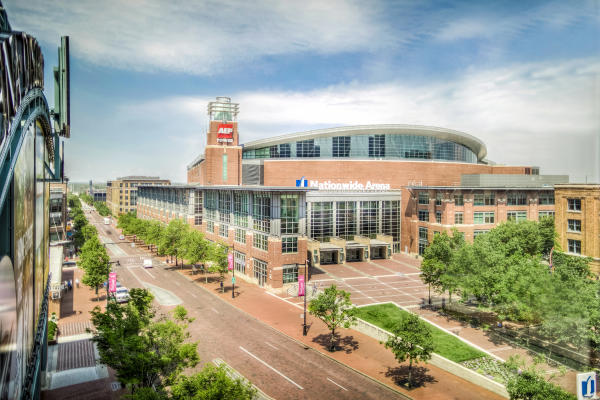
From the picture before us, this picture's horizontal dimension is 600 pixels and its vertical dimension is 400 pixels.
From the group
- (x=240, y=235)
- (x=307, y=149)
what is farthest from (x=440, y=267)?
(x=307, y=149)

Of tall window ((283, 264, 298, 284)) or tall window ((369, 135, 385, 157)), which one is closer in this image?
tall window ((283, 264, 298, 284))

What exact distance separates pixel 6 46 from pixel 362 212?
68.2 metres

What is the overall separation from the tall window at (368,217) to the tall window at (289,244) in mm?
27018

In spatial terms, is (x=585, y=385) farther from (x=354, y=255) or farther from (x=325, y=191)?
(x=325, y=191)

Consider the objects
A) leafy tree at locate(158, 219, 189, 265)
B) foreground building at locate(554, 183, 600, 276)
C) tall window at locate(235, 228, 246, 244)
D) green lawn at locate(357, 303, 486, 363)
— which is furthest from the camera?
leafy tree at locate(158, 219, 189, 265)

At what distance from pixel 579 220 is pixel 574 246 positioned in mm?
3014

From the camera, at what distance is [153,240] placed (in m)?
72.9

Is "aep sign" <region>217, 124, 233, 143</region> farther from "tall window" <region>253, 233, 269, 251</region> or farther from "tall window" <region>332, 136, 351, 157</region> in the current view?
"tall window" <region>253, 233, 269, 251</region>

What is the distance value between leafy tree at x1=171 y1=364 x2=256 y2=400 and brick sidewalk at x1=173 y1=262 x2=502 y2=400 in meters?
12.9

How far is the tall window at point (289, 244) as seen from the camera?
4978cm

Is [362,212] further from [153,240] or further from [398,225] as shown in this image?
[153,240]

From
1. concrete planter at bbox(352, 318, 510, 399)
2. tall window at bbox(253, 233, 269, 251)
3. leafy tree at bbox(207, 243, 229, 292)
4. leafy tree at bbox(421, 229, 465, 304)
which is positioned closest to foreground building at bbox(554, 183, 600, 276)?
leafy tree at bbox(421, 229, 465, 304)

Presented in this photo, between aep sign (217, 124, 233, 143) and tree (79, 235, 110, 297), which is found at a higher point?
aep sign (217, 124, 233, 143)

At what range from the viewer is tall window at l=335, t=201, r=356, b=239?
72188 mm
